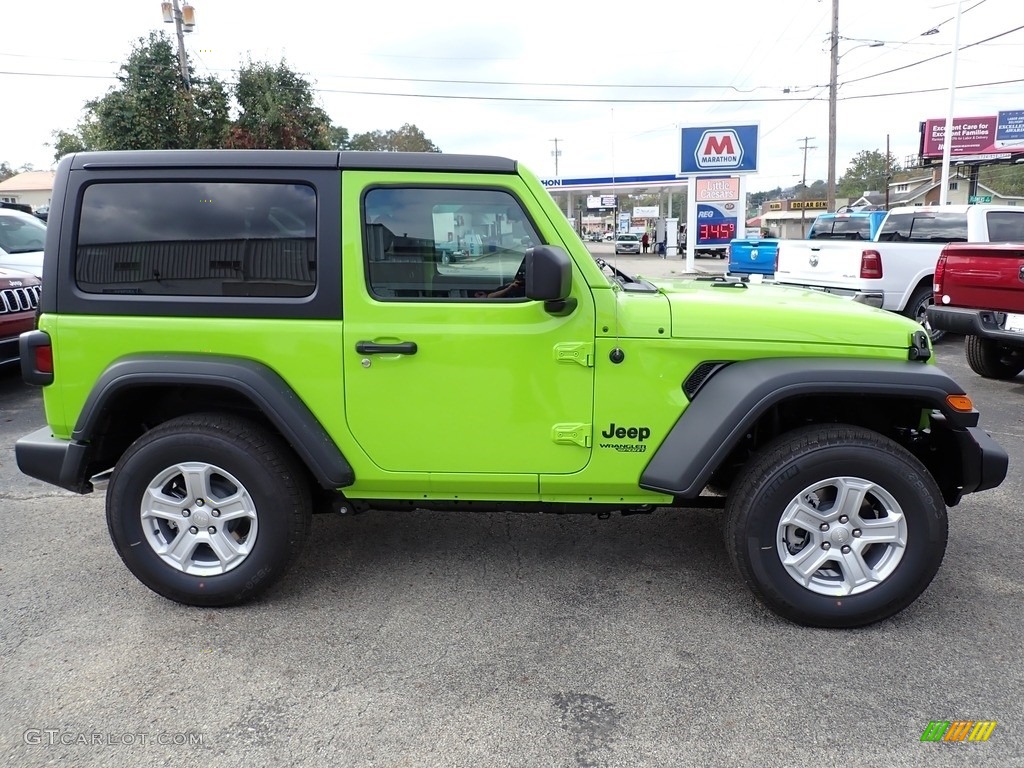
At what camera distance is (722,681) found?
9.00ft

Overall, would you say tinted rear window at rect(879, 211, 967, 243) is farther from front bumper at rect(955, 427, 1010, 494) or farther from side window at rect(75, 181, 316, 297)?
side window at rect(75, 181, 316, 297)

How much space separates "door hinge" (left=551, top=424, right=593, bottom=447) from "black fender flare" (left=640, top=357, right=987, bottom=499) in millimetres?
316

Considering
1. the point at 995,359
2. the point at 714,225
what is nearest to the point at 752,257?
the point at 714,225

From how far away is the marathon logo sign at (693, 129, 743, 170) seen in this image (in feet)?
67.1

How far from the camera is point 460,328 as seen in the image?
3.03 meters

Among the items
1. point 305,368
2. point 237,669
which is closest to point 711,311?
point 305,368

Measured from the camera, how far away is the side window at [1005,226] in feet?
29.7

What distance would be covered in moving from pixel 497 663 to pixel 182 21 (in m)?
22.9

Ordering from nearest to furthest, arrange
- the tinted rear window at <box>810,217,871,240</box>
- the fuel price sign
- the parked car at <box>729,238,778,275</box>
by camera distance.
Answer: the tinted rear window at <box>810,217,871,240</box>, the parked car at <box>729,238,778,275</box>, the fuel price sign

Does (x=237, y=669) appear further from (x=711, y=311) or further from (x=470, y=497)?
(x=711, y=311)

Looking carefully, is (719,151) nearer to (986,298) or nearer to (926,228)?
(926,228)

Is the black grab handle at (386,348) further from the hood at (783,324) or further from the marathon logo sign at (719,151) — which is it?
the marathon logo sign at (719,151)

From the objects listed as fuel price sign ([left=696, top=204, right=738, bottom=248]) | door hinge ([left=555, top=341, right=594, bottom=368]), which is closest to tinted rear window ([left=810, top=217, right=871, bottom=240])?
door hinge ([left=555, top=341, right=594, bottom=368])

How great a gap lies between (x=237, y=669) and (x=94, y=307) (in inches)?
63.5
